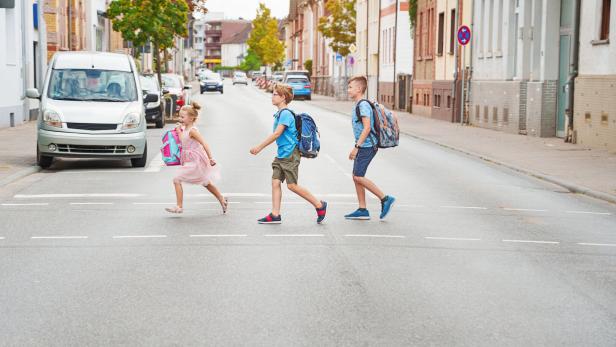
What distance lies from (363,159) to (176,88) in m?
28.1

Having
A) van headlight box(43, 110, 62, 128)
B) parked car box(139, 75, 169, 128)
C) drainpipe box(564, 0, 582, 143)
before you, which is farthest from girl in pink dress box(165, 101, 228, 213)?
parked car box(139, 75, 169, 128)

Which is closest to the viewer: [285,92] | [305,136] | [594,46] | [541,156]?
[285,92]

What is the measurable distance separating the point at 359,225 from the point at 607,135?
13.1 metres

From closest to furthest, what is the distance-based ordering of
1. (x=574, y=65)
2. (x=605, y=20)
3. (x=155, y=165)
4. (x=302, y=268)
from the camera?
1. (x=302, y=268)
2. (x=155, y=165)
3. (x=605, y=20)
4. (x=574, y=65)

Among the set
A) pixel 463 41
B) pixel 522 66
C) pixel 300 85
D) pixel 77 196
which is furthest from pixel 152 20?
pixel 77 196

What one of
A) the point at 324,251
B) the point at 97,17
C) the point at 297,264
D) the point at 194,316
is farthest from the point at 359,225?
the point at 97,17

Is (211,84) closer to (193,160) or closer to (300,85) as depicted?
(300,85)

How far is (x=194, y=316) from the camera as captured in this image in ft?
22.0

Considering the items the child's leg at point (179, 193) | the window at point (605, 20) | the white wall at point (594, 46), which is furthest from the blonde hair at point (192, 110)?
the window at point (605, 20)

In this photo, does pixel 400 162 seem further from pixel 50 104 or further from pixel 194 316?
pixel 194 316

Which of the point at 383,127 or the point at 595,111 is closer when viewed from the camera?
the point at 383,127

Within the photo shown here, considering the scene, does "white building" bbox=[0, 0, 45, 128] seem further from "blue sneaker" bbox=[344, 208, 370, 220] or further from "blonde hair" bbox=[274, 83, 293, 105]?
"blonde hair" bbox=[274, 83, 293, 105]

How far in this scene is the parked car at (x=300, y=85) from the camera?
7444 cm

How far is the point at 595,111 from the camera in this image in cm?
2395
